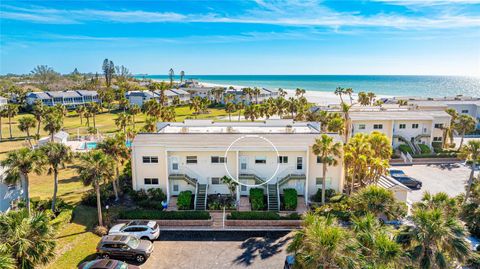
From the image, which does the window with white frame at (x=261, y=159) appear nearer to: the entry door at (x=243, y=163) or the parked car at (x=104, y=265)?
the entry door at (x=243, y=163)

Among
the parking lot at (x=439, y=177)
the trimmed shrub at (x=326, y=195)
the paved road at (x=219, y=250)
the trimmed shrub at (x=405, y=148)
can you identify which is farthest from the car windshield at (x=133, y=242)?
the trimmed shrub at (x=405, y=148)

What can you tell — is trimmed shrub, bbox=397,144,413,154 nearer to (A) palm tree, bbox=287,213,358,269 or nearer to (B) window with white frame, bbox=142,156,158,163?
(B) window with white frame, bbox=142,156,158,163

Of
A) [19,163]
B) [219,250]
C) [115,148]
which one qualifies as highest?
[19,163]

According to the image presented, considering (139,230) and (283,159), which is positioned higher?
(283,159)

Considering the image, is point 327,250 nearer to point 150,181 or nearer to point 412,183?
point 150,181

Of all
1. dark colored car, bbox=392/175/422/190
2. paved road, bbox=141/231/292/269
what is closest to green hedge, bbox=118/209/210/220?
paved road, bbox=141/231/292/269

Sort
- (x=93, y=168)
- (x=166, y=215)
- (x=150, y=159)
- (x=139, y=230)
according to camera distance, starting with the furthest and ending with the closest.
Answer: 1. (x=150, y=159)
2. (x=166, y=215)
3. (x=93, y=168)
4. (x=139, y=230)

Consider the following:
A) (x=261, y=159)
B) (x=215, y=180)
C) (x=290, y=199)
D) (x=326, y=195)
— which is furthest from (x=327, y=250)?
(x=215, y=180)

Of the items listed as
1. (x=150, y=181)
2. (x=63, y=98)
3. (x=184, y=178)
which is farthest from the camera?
(x=63, y=98)
